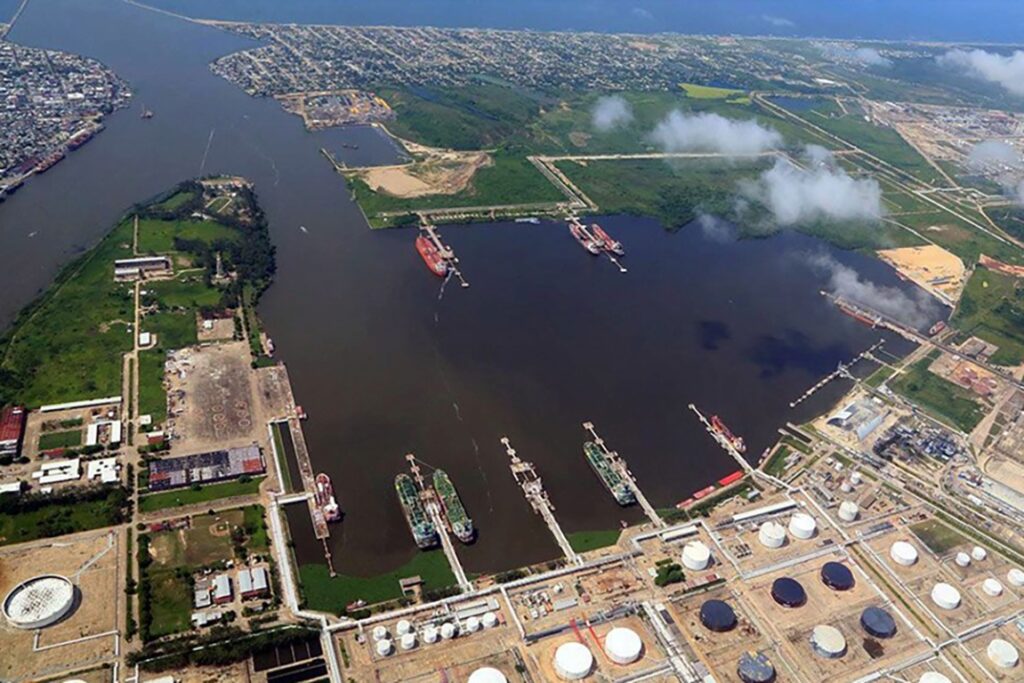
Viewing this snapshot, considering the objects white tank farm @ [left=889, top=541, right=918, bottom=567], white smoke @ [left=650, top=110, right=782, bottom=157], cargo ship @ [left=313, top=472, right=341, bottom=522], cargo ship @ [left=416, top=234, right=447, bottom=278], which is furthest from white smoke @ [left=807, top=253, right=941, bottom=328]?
cargo ship @ [left=313, top=472, right=341, bottom=522]

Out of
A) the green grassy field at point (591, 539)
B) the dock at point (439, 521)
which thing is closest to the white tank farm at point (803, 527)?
the green grassy field at point (591, 539)

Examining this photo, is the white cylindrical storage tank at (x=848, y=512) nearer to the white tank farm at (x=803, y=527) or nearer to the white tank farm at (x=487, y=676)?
the white tank farm at (x=803, y=527)

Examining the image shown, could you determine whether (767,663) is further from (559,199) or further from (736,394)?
(559,199)

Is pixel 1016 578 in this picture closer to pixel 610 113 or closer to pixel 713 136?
pixel 713 136

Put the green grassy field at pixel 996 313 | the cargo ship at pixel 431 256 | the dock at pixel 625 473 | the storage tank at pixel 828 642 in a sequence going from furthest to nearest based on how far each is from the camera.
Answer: the cargo ship at pixel 431 256
the green grassy field at pixel 996 313
the dock at pixel 625 473
the storage tank at pixel 828 642

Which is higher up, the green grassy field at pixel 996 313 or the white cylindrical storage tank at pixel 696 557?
the green grassy field at pixel 996 313

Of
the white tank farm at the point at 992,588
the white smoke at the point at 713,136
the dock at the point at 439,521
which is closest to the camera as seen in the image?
the dock at the point at 439,521

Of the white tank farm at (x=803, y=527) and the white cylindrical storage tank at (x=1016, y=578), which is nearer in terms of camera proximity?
the white cylindrical storage tank at (x=1016, y=578)
